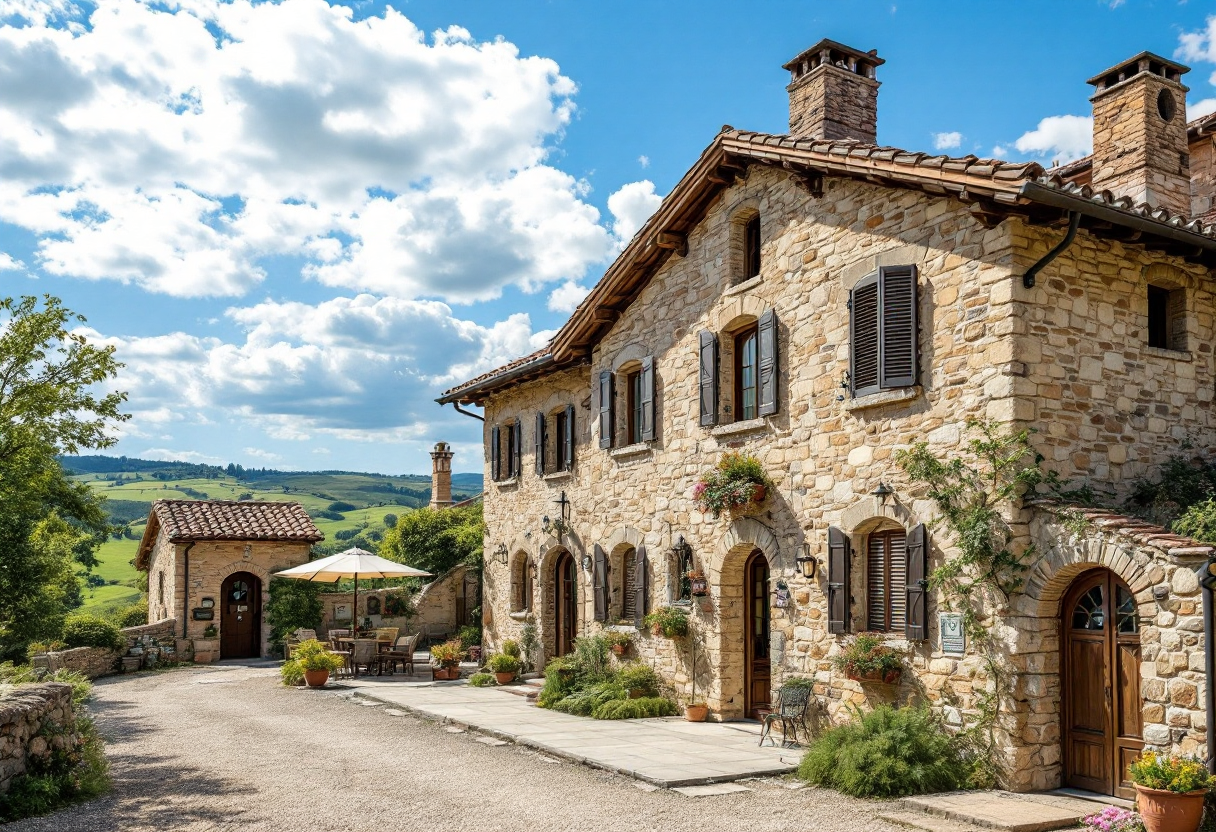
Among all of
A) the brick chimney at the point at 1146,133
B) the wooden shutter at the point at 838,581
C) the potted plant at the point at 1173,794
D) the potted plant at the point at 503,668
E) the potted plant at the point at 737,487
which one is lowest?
the potted plant at the point at 503,668

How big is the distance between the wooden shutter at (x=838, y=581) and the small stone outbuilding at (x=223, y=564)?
17190 millimetres

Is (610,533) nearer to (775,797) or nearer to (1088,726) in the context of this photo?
(775,797)

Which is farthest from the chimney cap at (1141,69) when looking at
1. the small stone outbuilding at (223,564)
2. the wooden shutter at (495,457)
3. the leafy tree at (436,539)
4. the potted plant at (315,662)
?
the small stone outbuilding at (223,564)

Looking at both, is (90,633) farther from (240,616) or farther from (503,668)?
Answer: (503,668)

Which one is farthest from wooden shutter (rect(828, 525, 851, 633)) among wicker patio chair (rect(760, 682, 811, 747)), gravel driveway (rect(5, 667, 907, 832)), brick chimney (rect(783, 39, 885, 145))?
brick chimney (rect(783, 39, 885, 145))

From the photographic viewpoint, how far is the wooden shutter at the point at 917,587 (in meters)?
10.1

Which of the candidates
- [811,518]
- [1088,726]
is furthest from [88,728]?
[1088,726]

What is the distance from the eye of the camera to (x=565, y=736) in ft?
40.5

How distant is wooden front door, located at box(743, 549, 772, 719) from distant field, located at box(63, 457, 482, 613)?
186 ft

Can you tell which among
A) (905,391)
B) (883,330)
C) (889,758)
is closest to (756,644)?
(889,758)

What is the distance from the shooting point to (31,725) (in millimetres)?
8906

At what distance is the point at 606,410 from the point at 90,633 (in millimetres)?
12866

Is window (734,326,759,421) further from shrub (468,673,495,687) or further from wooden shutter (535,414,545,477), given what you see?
shrub (468,673,495,687)

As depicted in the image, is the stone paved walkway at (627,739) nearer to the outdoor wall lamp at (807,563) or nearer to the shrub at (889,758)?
the shrub at (889,758)
